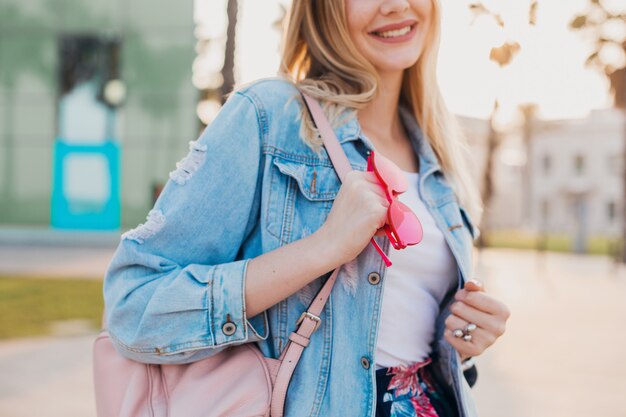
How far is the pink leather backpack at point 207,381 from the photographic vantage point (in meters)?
1.34

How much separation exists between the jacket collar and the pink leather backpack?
15.3 inches

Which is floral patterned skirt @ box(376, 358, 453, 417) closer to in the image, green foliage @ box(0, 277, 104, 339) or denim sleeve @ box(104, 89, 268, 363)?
denim sleeve @ box(104, 89, 268, 363)

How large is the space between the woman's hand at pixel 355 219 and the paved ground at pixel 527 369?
3444 millimetres

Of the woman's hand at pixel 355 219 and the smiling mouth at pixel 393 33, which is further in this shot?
the smiling mouth at pixel 393 33

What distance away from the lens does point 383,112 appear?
1979 mm

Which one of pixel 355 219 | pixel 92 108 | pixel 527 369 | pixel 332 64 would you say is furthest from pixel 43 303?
pixel 92 108

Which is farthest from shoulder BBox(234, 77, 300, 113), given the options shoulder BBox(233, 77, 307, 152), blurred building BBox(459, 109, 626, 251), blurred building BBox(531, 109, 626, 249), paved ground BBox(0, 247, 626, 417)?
blurred building BBox(531, 109, 626, 249)

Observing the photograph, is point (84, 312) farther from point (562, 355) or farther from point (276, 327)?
point (276, 327)

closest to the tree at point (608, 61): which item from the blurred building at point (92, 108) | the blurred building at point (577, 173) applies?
the blurred building at point (92, 108)

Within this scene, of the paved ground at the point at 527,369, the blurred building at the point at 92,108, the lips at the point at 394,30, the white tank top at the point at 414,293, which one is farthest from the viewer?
the blurred building at the point at 92,108

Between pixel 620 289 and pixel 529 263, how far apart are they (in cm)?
618

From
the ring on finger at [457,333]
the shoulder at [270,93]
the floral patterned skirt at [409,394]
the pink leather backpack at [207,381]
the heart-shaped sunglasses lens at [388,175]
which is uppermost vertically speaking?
the shoulder at [270,93]

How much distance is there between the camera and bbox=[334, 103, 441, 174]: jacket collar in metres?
1.67

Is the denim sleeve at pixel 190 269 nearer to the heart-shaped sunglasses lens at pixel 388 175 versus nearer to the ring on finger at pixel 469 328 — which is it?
the heart-shaped sunglasses lens at pixel 388 175
